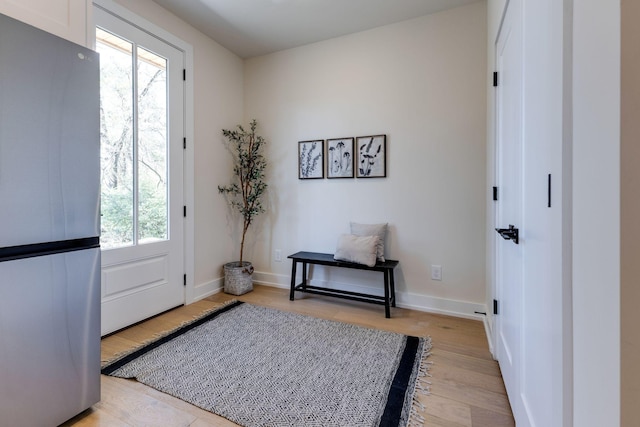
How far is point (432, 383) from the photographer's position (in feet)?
5.31

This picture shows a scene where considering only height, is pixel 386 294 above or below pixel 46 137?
below

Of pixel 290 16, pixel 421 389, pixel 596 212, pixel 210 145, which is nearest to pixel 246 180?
pixel 210 145

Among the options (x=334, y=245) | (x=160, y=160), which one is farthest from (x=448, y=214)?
(x=160, y=160)

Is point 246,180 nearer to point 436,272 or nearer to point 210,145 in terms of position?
point 210,145

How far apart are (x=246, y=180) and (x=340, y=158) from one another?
112 centimetres

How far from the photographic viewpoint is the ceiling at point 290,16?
96.5 inches

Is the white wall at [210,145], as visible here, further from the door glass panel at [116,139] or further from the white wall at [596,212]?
the white wall at [596,212]

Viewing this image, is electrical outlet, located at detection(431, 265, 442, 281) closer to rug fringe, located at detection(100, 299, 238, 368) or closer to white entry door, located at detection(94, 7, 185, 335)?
rug fringe, located at detection(100, 299, 238, 368)

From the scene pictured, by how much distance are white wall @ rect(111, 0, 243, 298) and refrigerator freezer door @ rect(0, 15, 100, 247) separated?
4.94 feet

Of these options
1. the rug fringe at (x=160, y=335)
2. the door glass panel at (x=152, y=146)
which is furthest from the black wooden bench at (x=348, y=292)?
the door glass panel at (x=152, y=146)

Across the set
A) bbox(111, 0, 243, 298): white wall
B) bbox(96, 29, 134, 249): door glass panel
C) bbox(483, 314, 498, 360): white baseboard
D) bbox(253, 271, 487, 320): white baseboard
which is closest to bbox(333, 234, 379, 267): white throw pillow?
bbox(253, 271, 487, 320): white baseboard

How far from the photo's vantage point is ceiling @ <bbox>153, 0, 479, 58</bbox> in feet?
8.04

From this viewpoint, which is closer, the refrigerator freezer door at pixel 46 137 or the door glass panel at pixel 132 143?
the refrigerator freezer door at pixel 46 137

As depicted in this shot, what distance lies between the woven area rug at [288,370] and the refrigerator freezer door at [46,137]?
97 centimetres
